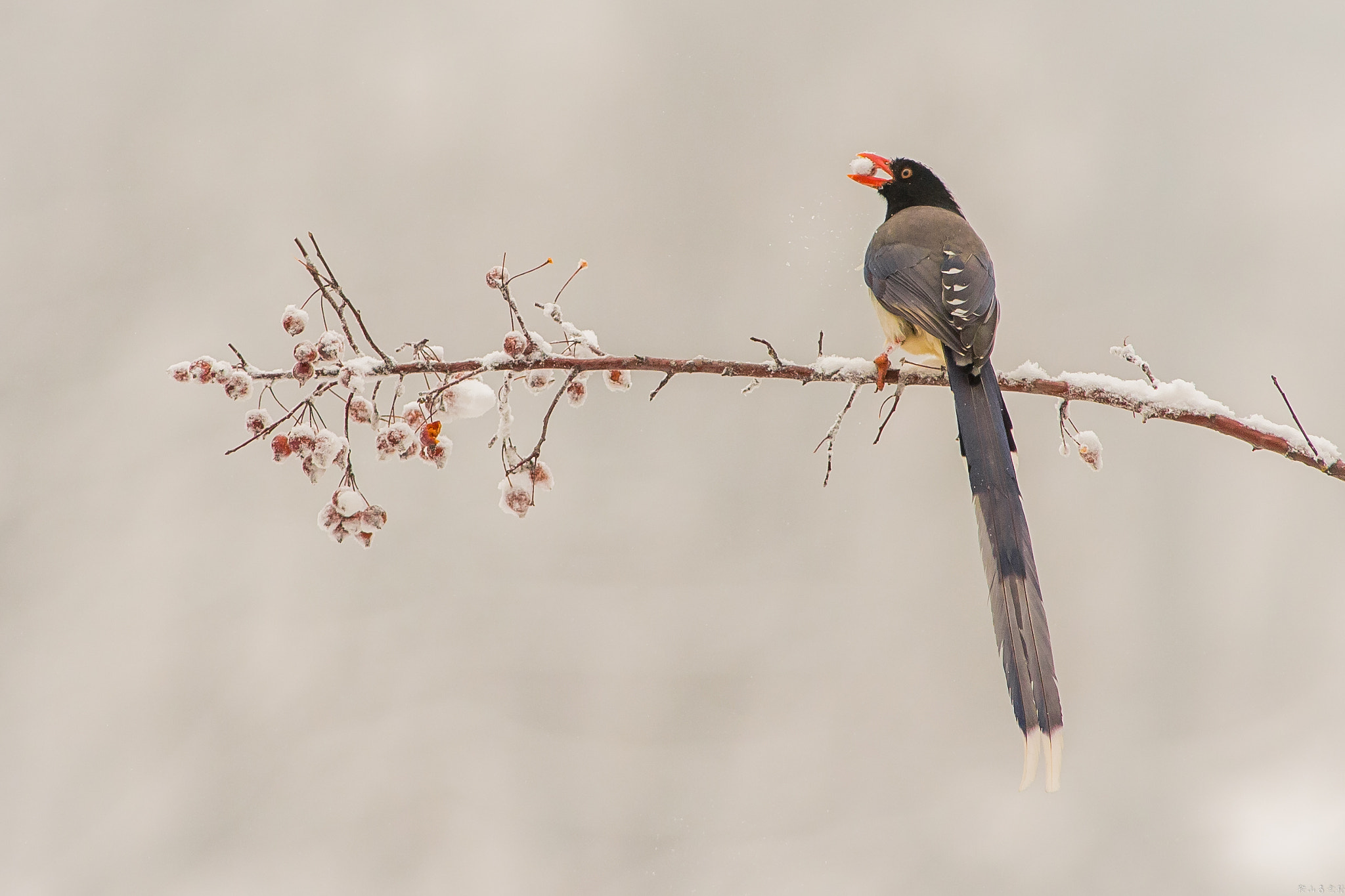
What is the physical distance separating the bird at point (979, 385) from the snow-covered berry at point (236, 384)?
34.1 inches

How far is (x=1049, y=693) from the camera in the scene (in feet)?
3.53

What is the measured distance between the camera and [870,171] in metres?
1.99

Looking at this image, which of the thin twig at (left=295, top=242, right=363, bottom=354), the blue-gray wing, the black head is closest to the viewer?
the thin twig at (left=295, top=242, right=363, bottom=354)

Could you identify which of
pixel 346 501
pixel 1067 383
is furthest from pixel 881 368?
Result: pixel 346 501

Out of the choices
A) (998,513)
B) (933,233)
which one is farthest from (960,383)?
(933,233)

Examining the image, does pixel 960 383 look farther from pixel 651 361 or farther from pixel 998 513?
pixel 651 361

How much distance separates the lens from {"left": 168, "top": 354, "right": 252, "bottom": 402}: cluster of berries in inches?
41.0

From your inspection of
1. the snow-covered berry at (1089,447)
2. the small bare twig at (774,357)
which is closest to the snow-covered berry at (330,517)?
the small bare twig at (774,357)

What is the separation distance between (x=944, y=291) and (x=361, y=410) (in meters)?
0.95

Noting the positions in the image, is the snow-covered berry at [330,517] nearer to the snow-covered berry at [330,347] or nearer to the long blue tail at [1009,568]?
the snow-covered berry at [330,347]

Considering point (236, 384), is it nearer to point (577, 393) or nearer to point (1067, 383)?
point (577, 393)

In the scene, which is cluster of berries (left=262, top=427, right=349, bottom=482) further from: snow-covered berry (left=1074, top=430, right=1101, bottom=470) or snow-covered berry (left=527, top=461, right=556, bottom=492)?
snow-covered berry (left=1074, top=430, right=1101, bottom=470)

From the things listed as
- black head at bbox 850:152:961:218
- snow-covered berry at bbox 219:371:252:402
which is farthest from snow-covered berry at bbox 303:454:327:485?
black head at bbox 850:152:961:218

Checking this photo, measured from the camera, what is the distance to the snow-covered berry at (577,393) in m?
1.22
